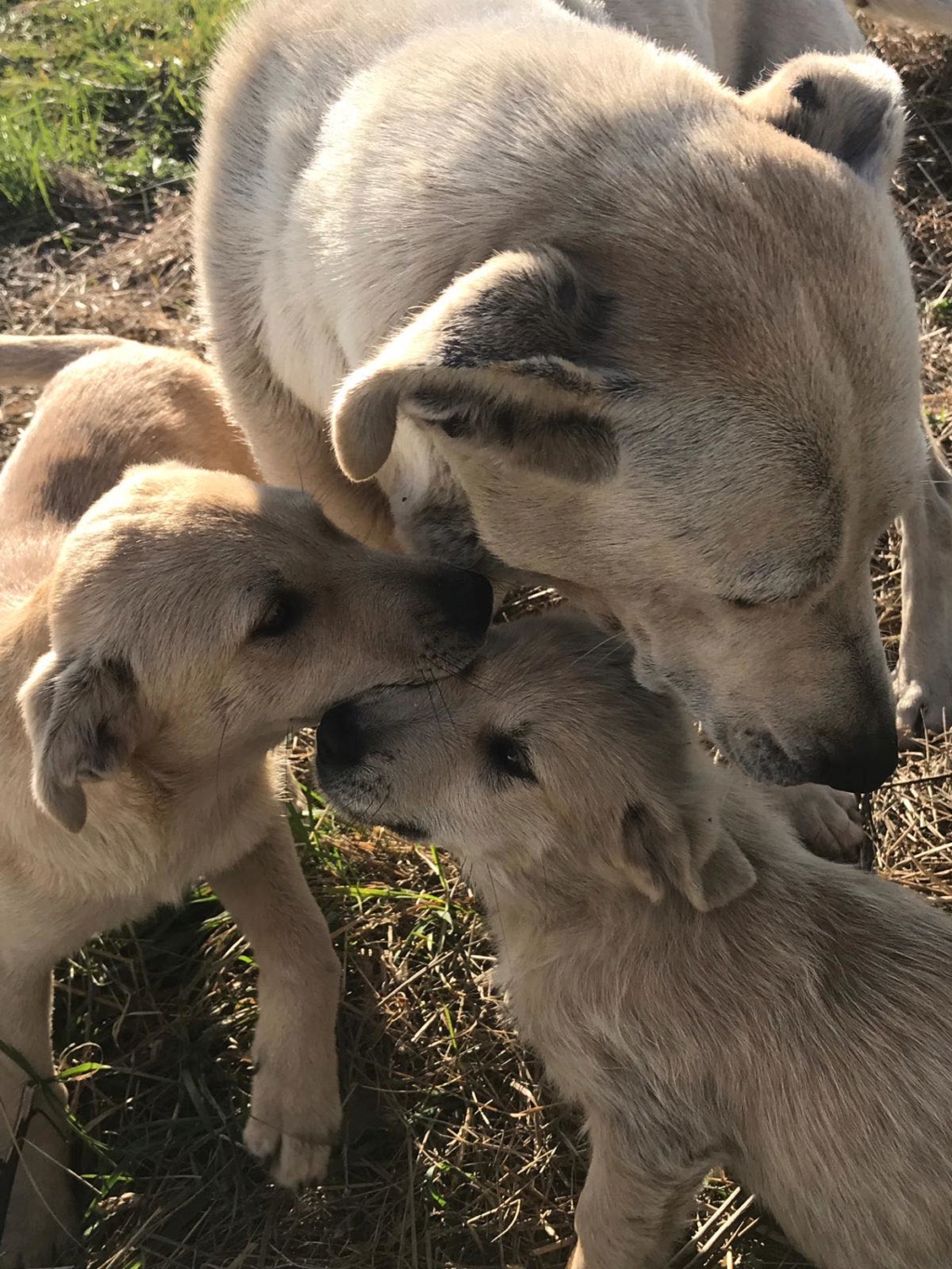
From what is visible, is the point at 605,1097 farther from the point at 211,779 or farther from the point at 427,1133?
the point at 211,779

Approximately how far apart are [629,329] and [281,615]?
3.79ft

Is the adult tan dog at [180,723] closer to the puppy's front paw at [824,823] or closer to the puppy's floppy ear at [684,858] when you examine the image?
the puppy's floppy ear at [684,858]

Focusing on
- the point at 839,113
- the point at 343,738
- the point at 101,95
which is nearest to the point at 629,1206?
the point at 343,738

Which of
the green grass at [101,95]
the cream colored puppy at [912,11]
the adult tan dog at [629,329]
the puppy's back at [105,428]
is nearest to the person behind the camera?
the adult tan dog at [629,329]

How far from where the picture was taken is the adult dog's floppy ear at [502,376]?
6.60 feet

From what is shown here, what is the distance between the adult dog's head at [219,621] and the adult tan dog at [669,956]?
5.8 inches

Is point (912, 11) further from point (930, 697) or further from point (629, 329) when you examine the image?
point (629, 329)

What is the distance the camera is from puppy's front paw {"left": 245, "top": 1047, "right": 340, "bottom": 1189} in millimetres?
3205

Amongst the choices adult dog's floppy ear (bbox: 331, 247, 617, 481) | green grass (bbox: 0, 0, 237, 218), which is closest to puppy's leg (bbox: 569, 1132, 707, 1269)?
adult dog's floppy ear (bbox: 331, 247, 617, 481)

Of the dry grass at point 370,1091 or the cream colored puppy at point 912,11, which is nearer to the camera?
the dry grass at point 370,1091

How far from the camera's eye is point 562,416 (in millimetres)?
2264

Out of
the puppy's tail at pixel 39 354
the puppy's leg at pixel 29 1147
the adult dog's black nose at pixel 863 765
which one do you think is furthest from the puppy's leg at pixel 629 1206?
the puppy's tail at pixel 39 354

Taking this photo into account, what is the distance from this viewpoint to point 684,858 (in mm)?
2635

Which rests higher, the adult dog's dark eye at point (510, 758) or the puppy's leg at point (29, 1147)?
the adult dog's dark eye at point (510, 758)
